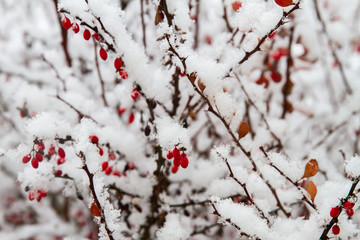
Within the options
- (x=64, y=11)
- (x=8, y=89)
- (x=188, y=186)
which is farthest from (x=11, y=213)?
(x=64, y=11)

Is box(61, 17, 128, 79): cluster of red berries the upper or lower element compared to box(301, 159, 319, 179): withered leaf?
upper

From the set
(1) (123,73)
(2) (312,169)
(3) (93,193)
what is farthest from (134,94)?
(2) (312,169)

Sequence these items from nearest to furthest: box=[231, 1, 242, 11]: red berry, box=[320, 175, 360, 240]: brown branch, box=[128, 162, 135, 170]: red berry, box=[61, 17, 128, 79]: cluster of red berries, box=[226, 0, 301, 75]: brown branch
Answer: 1. box=[320, 175, 360, 240]: brown branch
2. box=[226, 0, 301, 75]: brown branch
3. box=[61, 17, 128, 79]: cluster of red berries
4. box=[231, 1, 242, 11]: red berry
5. box=[128, 162, 135, 170]: red berry

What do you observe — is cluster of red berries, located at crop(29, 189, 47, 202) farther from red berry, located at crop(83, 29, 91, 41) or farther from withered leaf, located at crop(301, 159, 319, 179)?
withered leaf, located at crop(301, 159, 319, 179)

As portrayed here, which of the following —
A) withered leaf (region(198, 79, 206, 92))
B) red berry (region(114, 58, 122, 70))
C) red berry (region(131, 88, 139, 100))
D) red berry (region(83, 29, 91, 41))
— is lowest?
withered leaf (region(198, 79, 206, 92))

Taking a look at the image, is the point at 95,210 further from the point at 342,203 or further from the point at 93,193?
the point at 342,203

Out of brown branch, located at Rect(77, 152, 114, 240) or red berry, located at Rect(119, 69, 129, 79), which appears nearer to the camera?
brown branch, located at Rect(77, 152, 114, 240)

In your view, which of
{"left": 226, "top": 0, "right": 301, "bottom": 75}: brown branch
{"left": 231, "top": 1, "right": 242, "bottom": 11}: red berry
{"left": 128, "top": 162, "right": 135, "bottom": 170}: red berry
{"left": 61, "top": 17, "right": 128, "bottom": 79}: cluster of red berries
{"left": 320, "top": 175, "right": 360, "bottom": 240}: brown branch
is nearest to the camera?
{"left": 320, "top": 175, "right": 360, "bottom": 240}: brown branch

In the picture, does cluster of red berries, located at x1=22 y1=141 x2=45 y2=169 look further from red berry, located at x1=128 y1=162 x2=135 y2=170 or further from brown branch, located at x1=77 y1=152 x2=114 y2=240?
red berry, located at x1=128 y1=162 x2=135 y2=170

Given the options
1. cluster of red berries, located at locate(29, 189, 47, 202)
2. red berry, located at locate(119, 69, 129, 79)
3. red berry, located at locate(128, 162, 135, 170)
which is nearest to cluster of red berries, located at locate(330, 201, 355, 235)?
red berry, located at locate(119, 69, 129, 79)

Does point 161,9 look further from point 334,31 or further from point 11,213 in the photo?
point 11,213

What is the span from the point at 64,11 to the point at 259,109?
3.95 ft

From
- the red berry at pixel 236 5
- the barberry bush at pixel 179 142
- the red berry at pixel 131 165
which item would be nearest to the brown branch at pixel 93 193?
the barberry bush at pixel 179 142

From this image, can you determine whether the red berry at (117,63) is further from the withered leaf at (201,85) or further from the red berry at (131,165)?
the red berry at (131,165)
